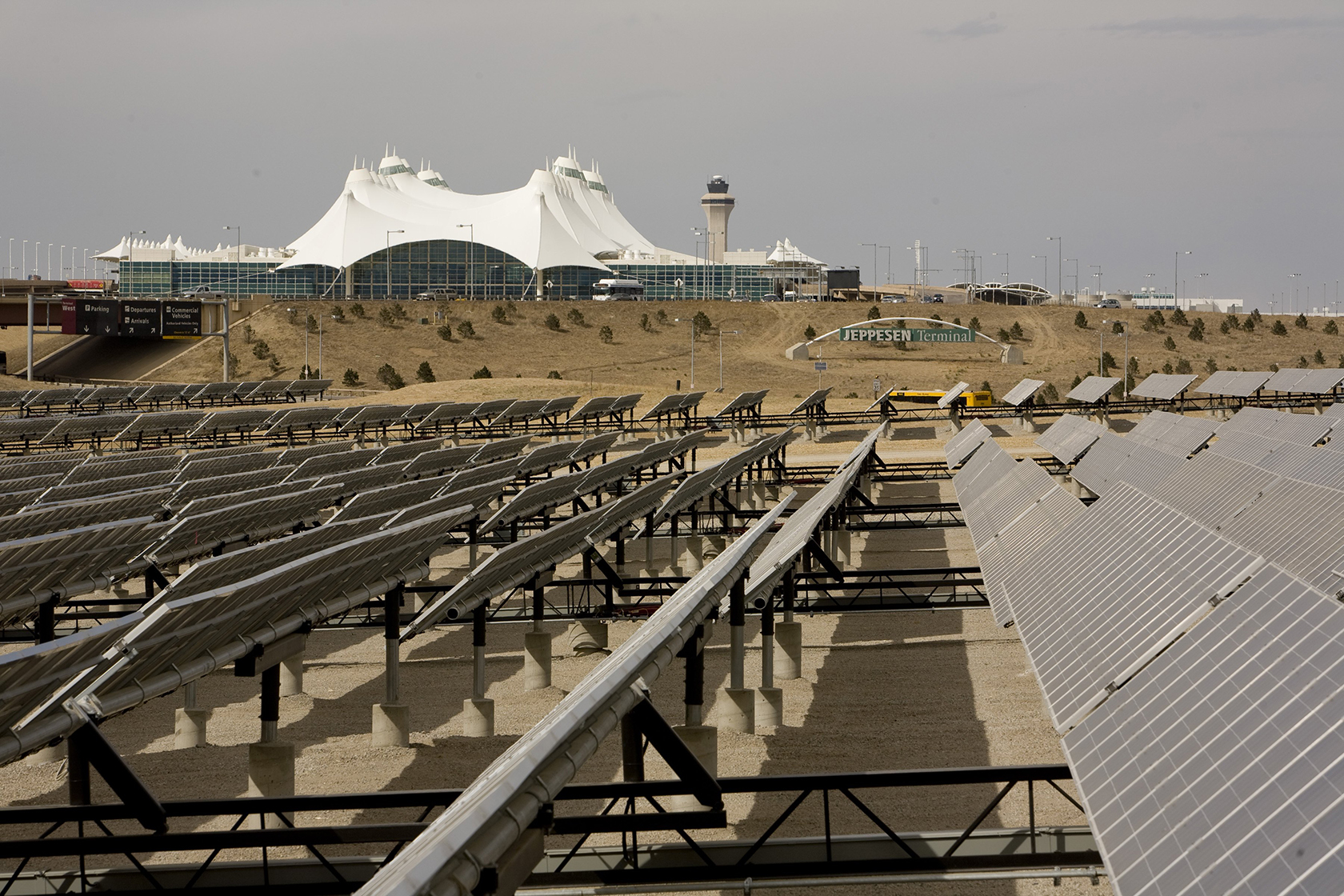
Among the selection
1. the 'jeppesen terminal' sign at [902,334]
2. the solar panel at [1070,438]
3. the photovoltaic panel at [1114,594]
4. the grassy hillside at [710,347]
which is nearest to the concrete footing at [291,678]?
the photovoltaic panel at [1114,594]

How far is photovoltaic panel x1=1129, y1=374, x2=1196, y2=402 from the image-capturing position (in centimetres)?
6131

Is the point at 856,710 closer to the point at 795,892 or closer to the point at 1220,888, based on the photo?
the point at 795,892

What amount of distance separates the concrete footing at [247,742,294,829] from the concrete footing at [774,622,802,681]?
826 centimetres

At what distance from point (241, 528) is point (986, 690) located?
11.5 meters

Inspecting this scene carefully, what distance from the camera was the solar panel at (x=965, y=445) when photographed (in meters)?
34.3

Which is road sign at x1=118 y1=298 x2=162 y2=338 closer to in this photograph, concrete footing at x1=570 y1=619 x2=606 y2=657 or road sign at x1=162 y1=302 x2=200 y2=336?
road sign at x1=162 y1=302 x2=200 y2=336

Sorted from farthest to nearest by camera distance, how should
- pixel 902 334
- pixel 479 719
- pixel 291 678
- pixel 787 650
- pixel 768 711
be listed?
pixel 902 334
pixel 787 650
pixel 291 678
pixel 768 711
pixel 479 719

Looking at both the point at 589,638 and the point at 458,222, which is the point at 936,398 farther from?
the point at 458,222

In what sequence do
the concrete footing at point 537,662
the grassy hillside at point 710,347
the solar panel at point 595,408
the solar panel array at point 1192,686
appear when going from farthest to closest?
the grassy hillside at point 710,347 → the solar panel at point 595,408 → the concrete footing at point 537,662 → the solar panel array at point 1192,686

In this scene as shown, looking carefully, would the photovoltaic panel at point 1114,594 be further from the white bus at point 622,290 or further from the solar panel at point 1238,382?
the white bus at point 622,290

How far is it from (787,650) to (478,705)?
510 cm

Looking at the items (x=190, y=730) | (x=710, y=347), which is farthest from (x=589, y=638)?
(x=710, y=347)

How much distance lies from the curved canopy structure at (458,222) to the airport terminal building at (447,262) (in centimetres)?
20

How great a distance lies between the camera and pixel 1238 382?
62.9 metres
